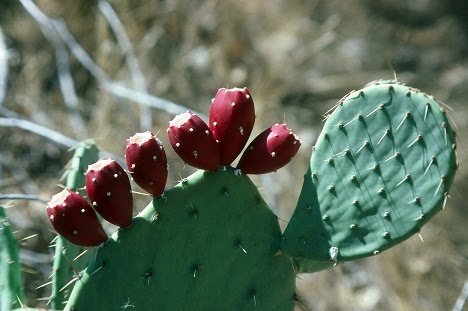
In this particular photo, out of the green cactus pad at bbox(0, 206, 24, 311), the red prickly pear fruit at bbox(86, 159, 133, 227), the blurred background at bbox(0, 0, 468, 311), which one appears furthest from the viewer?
the blurred background at bbox(0, 0, 468, 311)

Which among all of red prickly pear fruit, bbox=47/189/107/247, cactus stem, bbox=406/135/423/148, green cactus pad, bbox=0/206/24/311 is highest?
red prickly pear fruit, bbox=47/189/107/247

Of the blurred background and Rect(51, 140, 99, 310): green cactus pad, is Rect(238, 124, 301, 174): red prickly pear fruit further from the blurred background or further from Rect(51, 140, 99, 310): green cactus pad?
the blurred background

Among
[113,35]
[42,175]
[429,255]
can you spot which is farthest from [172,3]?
[429,255]

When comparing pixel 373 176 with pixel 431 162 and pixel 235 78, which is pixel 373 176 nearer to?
pixel 431 162

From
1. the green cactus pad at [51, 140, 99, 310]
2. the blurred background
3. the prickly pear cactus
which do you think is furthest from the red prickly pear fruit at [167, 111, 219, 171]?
the blurred background

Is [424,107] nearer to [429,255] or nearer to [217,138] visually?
[217,138]

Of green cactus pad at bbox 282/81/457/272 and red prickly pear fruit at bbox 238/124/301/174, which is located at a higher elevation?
red prickly pear fruit at bbox 238/124/301/174

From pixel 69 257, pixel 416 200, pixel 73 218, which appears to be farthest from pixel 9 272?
pixel 416 200

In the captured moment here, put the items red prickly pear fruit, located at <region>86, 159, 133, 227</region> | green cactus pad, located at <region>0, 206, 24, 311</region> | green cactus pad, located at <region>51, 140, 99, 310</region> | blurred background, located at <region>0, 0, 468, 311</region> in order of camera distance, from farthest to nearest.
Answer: blurred background, located at <region>0, 0, 468, 311</region> < green cactus pad, located at <region>51, 140, 99, 310</region> < green cactus pad, located at <region>0, 206, 24, 311</region> < red prickly pear fruit, located at <region>86, 159, 133, 227</region>
